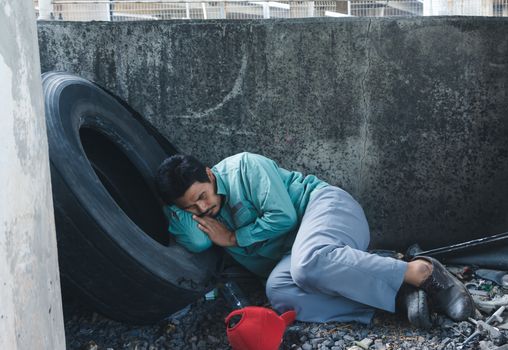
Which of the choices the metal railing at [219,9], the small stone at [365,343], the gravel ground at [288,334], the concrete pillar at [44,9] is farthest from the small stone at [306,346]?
the concrete pillar at [44,9]

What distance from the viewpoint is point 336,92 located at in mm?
4039


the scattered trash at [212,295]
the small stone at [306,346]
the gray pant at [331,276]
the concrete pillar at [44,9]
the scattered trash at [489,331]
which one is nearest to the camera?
the scattered trash at [489,331]

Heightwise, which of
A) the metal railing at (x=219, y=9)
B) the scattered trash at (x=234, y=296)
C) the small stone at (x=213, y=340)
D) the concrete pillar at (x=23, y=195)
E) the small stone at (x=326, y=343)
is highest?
the metal railing at (x=219, y=9)

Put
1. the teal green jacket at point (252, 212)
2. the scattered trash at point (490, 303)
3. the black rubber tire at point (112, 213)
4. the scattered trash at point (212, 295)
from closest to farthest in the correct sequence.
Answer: the black rubber tire at point (112, 213)
the scattered trash at point (490, 303)
the teal green jacket at point (252, 212)
the scattered trash at point (212, 295)

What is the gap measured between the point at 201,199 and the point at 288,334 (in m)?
0.82

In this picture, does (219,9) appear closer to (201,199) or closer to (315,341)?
(201,199)

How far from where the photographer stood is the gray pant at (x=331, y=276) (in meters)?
3.18

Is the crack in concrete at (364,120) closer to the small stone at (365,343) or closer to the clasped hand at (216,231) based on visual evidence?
the clasped hand at (216,231)

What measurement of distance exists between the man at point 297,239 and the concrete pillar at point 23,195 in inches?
66.0

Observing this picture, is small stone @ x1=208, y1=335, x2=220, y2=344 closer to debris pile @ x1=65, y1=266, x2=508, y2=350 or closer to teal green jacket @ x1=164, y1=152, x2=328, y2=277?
debris pile @ x1=65, y1=266, x2=508, y2=350

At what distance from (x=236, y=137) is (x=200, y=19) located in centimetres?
77

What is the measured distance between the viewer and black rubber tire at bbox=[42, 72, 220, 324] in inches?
111

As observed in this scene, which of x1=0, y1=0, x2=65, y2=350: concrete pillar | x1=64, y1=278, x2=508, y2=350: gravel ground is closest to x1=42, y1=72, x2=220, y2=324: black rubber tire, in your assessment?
x1=64, y1=278, x2=508, y2=350: gravel ground

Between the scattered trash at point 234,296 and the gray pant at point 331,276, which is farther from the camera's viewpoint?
the scattered trash at point 234,296
